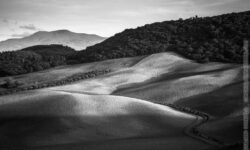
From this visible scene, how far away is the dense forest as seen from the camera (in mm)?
87406

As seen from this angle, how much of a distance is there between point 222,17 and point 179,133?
8586 centimetres

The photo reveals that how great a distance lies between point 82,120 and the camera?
39.1m

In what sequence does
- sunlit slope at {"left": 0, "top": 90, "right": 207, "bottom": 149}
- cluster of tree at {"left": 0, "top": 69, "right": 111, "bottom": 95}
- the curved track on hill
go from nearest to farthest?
1. the curved track on hill
2. sunlit slope at {"left": 0, "top": 90, "right": 207, "bottom": 149}
3. cluster of tree at {"left": 0, "top": 69, "right": 111, "bottom": 95}

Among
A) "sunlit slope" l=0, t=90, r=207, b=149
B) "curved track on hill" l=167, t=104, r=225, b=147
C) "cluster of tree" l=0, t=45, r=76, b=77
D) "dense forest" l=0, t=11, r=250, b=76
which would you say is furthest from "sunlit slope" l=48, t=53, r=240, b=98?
"cluster of tree" l=0, t=45, r=76, b=77

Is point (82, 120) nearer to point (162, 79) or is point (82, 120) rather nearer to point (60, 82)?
point (162, 79)

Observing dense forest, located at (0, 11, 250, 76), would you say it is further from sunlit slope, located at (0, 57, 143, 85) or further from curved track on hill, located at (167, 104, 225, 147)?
curved track on hill, located at (167, 104, 225, 147)

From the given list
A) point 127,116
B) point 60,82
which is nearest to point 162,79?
point 60,82

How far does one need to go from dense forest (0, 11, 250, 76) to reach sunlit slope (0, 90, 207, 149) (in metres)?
39.8

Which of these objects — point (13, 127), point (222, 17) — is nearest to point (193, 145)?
point (13, 127)

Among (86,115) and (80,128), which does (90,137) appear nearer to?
(80,128)

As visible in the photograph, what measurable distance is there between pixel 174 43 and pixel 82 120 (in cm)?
7461

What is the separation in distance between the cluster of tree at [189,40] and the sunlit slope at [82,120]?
3906 cm

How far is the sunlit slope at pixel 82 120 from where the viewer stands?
114ft

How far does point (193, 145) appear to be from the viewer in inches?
1250
